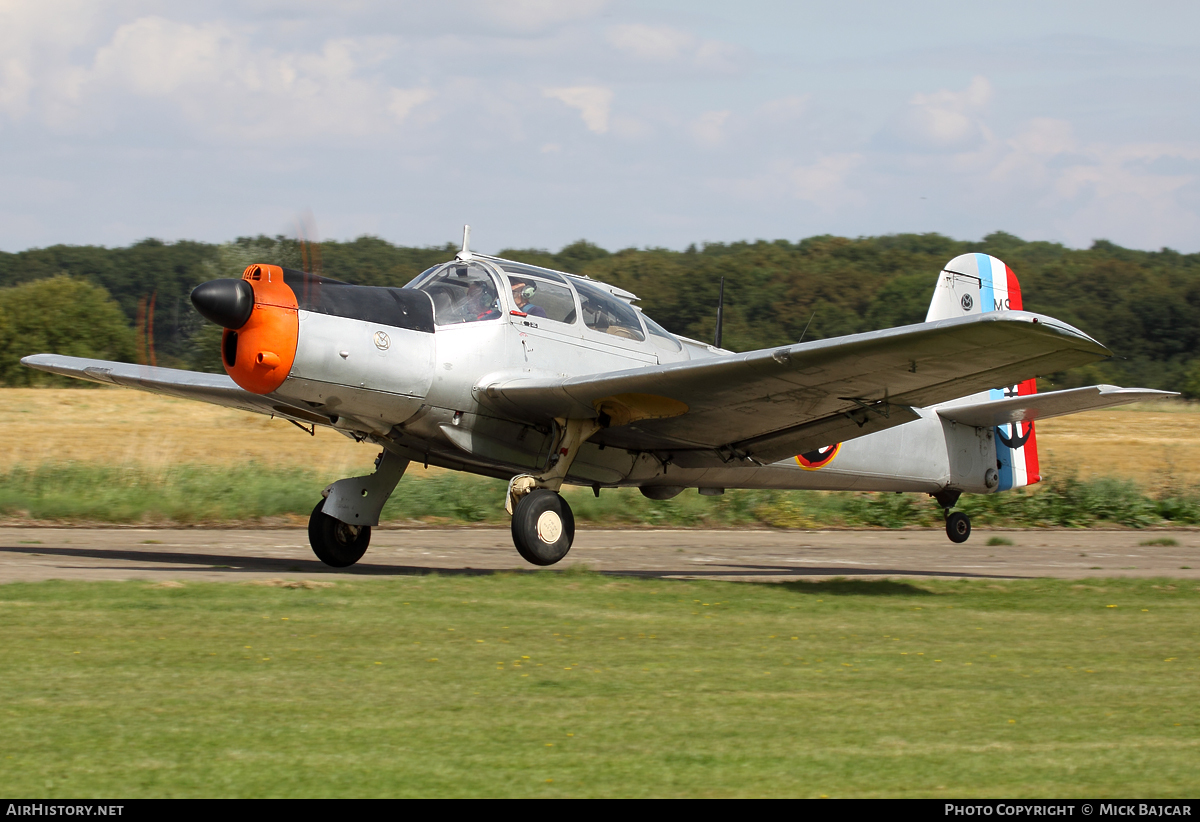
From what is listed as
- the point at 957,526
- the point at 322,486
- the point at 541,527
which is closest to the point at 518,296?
the point at 541,527

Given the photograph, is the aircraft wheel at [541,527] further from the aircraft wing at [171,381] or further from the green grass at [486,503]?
the green grass at [486,503]

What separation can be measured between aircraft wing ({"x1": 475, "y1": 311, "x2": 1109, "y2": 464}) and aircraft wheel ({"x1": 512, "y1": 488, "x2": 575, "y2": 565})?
871 mm

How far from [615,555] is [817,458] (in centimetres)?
267

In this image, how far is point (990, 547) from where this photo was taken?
53.8 ft

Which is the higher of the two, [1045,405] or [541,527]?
[1045,405]

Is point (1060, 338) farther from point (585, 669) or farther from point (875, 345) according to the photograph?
point (585, 669)

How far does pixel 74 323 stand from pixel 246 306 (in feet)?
122

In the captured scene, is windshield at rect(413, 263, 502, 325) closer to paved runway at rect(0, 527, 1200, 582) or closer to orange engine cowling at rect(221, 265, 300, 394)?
orange engine cowling at rect(221, 265, 300, 394)

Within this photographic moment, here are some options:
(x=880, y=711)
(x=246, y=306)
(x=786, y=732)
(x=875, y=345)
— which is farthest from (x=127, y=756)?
(x=875, y=345)

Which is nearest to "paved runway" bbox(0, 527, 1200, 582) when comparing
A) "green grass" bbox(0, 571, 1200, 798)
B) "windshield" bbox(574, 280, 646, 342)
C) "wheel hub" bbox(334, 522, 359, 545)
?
"wheel hub" bbox(334, 522, 359, 545)

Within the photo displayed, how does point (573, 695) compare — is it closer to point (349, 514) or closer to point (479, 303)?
point (479, 303)

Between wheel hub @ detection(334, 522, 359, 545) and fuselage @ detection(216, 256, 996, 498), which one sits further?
wheel hub @ detection(334, 522, 359, 545)

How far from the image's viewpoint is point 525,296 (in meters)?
10.8

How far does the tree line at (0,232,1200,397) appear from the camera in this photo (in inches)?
1642
